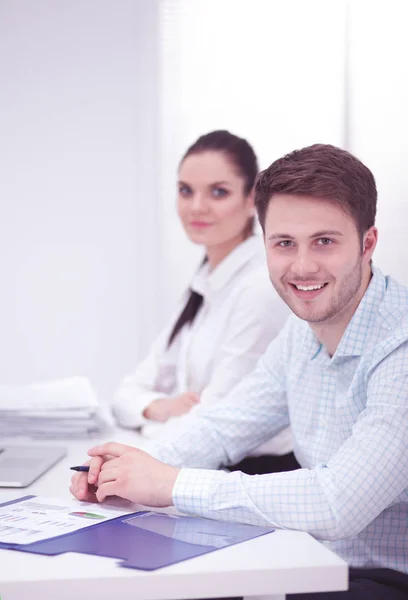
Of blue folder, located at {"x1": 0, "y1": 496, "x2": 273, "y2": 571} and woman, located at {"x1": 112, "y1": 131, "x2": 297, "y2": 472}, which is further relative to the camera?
woman, located at {"x1": 112, "y1": 131, "x2": 297, "y2": 472}

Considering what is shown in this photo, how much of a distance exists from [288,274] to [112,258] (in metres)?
2.40

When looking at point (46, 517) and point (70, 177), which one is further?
point (70, 177)

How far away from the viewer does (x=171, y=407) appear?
83.2 inches

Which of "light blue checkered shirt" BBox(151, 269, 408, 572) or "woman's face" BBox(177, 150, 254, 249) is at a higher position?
"woman's face" BBox(177, 150, 254, 249)

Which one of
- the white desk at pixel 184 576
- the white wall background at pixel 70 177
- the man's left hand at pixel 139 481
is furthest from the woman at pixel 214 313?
the white wall background at pixel 70 177

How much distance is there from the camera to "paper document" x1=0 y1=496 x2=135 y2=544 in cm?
103

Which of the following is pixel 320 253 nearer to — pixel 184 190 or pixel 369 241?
pixel 369 241

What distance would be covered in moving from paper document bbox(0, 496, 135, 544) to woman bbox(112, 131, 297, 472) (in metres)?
0.71

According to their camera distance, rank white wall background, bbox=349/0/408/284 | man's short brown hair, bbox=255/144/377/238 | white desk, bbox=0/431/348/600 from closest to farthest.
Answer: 1. white desk, bbox=0/431/348/600
2. man's short brown hair, bbox=255/144/377/238
3. white wall background, bbox=349/0/408/284

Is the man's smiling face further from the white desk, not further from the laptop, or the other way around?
the laptop

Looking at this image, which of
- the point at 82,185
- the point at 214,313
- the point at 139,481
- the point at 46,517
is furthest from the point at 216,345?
the point at 82,185

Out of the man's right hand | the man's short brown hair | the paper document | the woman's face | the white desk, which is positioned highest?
the man's short brown hair

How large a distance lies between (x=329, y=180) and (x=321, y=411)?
0.42 m

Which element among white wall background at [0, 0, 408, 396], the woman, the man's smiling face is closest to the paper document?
the man's smiling face
